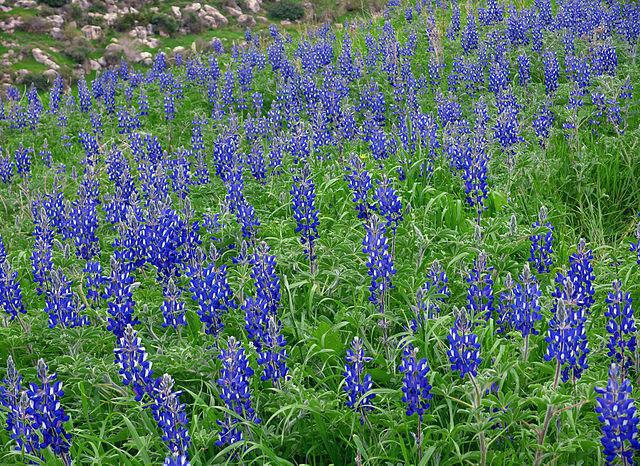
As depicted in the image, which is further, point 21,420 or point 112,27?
point 112,27

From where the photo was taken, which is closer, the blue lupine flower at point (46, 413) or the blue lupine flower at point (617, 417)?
the blue lupine flower at point (617, 417)

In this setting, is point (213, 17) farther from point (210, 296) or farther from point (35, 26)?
point (210, 296)

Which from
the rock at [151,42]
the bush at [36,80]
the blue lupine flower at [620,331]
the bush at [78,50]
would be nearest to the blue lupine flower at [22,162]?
the blue lupine flower at [620,331]

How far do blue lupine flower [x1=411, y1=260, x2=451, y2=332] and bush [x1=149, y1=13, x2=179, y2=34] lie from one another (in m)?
22.6

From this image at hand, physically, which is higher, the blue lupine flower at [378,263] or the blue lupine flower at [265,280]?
the blue lupine flower at [378,263]

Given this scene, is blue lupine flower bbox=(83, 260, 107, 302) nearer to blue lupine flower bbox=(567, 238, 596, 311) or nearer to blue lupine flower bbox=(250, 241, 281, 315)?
blue lupine flower bbox=(250, 241, 281, 315)

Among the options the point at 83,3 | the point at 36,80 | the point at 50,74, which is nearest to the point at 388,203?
the point at 36,80

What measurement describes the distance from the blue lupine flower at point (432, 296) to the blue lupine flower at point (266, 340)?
0.78 meters

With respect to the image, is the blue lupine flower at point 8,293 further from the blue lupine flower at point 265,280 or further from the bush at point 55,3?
the bush at point 55,3

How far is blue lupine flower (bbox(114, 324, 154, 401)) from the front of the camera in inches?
126

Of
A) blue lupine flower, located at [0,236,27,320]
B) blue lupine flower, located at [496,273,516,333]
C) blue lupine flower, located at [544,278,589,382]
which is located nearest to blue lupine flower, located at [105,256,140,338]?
blue lupine flower, located at [0,236,27,320]

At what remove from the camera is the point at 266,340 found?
3.40 m

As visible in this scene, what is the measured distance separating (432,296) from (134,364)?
172cm

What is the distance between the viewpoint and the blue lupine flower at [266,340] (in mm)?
3375
